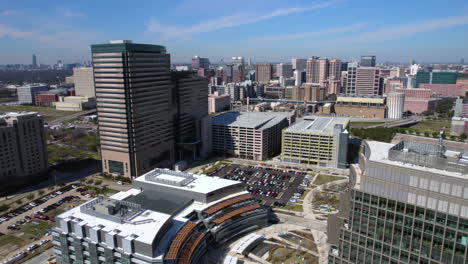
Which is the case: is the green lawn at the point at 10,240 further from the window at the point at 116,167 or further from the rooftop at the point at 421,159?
the rooftop at the point at 421,159

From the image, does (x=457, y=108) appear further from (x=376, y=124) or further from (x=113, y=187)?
(x=113, y=187)

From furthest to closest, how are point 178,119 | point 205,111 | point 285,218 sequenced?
point 205,111, point 178,119, point 285,218

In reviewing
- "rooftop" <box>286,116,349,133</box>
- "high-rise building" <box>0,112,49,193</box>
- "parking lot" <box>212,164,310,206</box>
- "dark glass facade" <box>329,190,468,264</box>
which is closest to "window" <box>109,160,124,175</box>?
"high-rise building" <box>0,112,49,193</box>

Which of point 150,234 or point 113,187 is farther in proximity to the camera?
point 113,187

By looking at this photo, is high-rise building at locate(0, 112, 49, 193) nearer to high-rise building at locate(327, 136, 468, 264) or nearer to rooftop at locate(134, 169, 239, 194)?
rooftop at locate(134, 169, 239, 194)

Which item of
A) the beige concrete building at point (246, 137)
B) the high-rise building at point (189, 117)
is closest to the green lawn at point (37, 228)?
the high-rise building at point (189, 117)

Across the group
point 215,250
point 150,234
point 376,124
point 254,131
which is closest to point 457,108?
point 376,124
